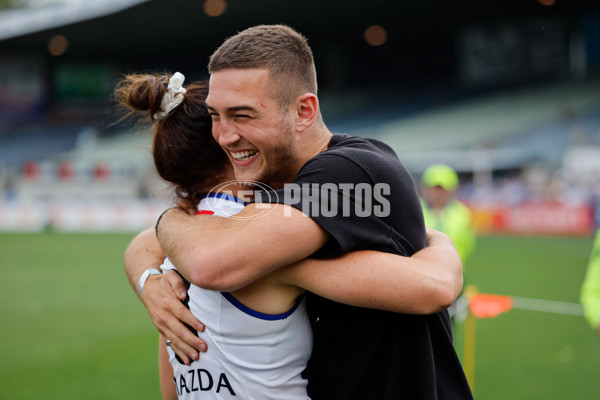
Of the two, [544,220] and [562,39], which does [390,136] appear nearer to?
[562,39]

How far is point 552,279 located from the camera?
1105cm

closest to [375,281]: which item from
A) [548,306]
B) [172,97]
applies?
[172,97]

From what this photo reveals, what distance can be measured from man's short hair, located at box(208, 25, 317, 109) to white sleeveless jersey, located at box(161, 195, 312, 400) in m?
0.67

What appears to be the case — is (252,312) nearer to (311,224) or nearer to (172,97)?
(311,224)

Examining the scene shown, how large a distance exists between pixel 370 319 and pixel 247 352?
39cm

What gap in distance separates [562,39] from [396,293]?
30.4m

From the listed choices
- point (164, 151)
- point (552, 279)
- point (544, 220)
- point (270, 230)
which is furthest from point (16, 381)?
point (544, 220)

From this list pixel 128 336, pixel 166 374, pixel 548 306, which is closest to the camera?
pixel 166 374

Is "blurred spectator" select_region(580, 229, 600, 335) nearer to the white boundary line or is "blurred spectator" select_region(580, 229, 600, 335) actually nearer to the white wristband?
the white wristband

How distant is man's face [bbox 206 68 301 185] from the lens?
173cm

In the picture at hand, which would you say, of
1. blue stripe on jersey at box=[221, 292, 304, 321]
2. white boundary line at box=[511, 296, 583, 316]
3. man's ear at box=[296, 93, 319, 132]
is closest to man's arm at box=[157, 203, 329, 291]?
blue stripe on jersey at box=[221, 292, 304, 321]

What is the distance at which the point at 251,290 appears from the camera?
1.67 meters

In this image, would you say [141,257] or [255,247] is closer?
[255,247]

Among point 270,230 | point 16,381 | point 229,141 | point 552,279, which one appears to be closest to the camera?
point 270,230
